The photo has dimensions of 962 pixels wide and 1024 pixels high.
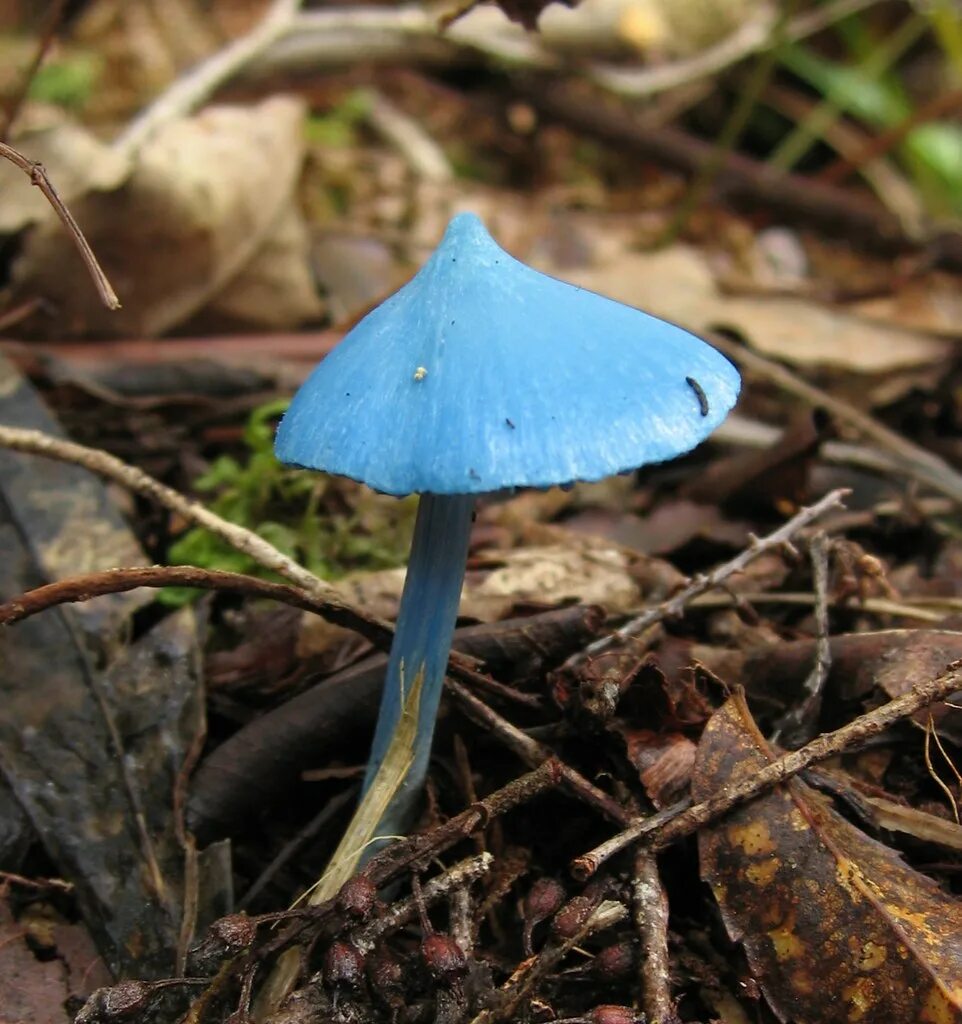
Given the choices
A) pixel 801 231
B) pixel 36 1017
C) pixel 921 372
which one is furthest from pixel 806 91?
pixel 36 1017

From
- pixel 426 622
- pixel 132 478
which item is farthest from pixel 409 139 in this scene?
pixel 426 622

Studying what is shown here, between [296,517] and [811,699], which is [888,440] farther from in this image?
[296,517]

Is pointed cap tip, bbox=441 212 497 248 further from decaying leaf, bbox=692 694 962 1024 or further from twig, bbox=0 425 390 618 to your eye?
decaying leaf, bbox=692 694 962 1024

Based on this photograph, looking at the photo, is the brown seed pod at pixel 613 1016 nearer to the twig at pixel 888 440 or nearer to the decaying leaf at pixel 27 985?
the decaying leaf at pixel 27 985

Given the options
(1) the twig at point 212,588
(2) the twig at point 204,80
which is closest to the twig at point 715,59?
(2) the twig at point 204,80

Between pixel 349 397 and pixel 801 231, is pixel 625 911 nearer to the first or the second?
pixel 349 397

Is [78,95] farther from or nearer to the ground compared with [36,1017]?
farther from the ground

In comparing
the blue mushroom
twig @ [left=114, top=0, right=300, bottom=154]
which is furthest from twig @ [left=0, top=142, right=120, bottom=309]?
twig @ [left=114, top=0, right=300, bottom=154]
